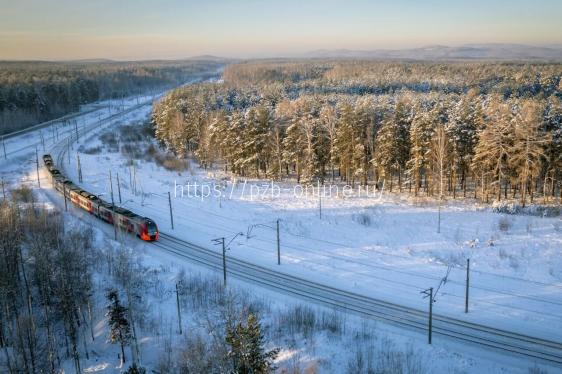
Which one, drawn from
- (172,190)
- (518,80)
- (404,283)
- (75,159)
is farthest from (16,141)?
(518,80)

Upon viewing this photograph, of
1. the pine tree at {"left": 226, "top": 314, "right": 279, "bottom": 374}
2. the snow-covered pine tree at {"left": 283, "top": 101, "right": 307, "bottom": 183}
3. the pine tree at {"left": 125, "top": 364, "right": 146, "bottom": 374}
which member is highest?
the snow-covered pine tree at {"left": 283, "top": 101, "right": 307, "bottom": 183}

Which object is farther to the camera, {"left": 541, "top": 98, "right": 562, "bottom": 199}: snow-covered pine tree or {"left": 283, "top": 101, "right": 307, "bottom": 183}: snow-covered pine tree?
{"left": 283, "top": 101, "right": 307, "bottom": 183}: snow-covered pine tree

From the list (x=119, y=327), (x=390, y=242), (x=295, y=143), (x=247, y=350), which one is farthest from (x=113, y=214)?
(x=247, y=350)

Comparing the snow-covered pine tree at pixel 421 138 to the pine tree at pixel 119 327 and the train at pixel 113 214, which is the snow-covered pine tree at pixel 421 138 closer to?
the train at pixel 113 214

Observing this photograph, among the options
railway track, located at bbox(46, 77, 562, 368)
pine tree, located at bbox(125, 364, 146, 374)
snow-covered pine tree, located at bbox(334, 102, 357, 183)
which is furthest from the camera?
snow-covered pine tree, located at bbox(334, 102, 357, 183)

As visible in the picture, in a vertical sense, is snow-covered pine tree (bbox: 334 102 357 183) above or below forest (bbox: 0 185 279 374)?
above

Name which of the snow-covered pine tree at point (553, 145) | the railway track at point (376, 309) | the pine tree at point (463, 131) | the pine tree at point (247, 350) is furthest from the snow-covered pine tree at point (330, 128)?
the pine tree at point (247, 350)

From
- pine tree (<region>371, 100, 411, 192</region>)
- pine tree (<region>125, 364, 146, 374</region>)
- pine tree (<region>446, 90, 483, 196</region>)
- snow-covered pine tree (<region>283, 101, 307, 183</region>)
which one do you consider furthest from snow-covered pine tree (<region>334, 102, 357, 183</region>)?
pine tree (<region>125, 364, 146, 374</region>)

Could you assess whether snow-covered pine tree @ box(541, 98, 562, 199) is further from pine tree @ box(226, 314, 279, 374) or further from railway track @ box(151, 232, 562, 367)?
pine tree @ box(226, 314, 279, 374)

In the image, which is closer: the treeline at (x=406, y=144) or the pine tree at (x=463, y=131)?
the treeline at (x=406, y=144)
